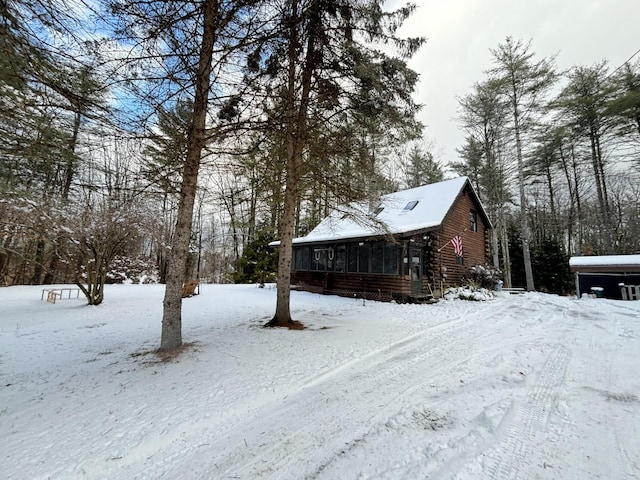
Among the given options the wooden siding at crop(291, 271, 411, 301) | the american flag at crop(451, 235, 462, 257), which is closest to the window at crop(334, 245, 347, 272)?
the wooden siding at crop(291, 271, 411, 301)

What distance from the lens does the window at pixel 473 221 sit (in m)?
14.6

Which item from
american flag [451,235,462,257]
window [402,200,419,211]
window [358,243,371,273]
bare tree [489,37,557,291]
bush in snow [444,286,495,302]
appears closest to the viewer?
bush in snow [444,286,495,302]

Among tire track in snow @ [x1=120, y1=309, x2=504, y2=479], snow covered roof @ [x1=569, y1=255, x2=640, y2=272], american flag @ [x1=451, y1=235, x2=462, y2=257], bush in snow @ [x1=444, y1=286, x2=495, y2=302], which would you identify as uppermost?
american flag @ [x1=451, y1=235, x2=462, y2=257]

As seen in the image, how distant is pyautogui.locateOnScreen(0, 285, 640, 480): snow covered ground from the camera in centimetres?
193

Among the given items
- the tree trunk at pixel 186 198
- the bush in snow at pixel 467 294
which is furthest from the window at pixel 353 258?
the tree trunk at pixel 186 198

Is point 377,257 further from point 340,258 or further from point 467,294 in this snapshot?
point 467,294

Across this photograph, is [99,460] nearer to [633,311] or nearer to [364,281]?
[364,281]

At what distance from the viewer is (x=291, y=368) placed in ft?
12.0

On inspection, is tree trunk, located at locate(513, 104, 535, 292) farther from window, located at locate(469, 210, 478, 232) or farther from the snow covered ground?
the snow covered ground

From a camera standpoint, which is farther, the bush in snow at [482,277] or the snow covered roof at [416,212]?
the bush in snow at [482,277]

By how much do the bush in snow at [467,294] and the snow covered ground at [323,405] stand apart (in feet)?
15.8

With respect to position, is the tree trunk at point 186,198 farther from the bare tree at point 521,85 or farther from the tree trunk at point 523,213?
the bare tree at point 521,85

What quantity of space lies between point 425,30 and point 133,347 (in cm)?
846

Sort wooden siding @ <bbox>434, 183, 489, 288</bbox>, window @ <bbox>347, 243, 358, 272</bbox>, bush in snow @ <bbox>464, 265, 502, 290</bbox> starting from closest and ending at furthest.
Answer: window @ <bbox>347, 243, 358, 272</bbox> → wooden siding @ <bbox>434, 183, 489, 288</bbox> → bush in snow @ <bbox>464, 265, 502, 290</bbox>
